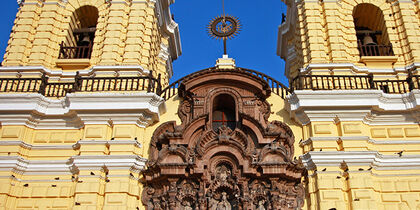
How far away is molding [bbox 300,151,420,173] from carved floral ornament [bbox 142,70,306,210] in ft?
1.21

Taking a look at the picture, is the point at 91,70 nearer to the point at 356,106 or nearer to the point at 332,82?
the point at 332,82

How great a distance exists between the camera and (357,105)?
11.0 m

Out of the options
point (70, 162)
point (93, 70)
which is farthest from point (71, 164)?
point (93, 70)

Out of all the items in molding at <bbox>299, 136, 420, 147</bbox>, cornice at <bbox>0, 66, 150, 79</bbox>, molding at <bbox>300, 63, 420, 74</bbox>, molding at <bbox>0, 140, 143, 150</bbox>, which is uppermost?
molding at <bbox>300, 63, 420, 74</bbox>

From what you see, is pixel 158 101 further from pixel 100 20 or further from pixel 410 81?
pixel 410 81

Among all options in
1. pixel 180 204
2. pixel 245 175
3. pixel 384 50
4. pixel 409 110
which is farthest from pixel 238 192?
pixel 384 50

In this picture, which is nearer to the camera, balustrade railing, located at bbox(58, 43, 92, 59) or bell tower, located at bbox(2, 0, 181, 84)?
bell tower, located at bbox(2, 0, 181, 84)

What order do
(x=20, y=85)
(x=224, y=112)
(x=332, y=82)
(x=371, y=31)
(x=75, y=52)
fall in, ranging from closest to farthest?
(x=332, y=82), (x=224, y=112), (x=20, y=85), (x=75, y=52), (x=371, y=31)

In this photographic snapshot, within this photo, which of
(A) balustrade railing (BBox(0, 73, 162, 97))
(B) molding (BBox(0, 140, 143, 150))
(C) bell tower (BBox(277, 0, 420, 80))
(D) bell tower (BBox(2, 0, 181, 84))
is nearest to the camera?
(B) molding (BBox(0, 140, 143, 150))

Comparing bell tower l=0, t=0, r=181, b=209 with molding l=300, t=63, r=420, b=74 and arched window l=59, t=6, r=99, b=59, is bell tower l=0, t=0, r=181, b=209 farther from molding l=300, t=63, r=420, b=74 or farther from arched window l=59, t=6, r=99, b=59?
molding l=300, t=63, r=420, b=74

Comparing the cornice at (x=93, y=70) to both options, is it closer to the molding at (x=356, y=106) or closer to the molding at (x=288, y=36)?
the molding at (x=356, y=106)

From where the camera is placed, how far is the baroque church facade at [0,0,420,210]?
10.3m

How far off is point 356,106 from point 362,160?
149 cm

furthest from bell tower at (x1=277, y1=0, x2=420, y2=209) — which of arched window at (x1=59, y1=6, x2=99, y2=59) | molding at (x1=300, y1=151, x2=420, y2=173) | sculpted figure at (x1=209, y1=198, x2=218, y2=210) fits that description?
arched window at (x1=59, y1=6, x2=99, y2=59)
